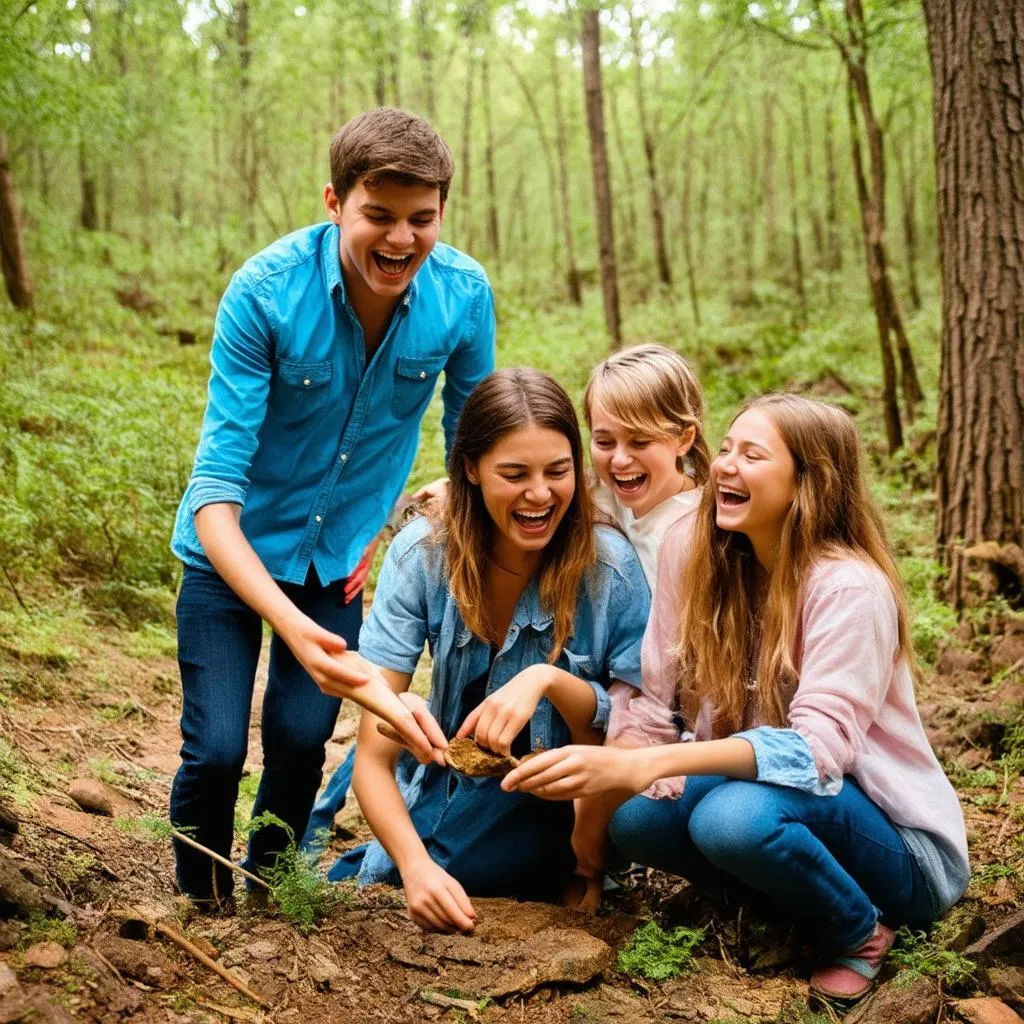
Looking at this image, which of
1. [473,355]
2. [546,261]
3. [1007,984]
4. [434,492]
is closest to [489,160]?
[546,261]

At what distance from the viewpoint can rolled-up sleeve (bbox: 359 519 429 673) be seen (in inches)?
113

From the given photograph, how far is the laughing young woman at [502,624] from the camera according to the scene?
2752mm

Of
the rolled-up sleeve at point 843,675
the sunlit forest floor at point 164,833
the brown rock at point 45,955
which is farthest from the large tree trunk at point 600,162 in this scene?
the brown rock at point 45,955

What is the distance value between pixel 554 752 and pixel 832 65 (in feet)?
67.3

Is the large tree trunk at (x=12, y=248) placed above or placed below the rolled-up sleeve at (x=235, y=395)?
above

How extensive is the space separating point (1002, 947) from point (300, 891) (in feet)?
5.80

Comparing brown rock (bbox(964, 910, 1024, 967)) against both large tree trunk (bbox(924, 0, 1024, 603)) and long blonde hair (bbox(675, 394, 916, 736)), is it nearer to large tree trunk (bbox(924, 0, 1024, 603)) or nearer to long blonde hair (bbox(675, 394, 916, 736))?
long blonde hair (bbox(675, 394, 916, 736))

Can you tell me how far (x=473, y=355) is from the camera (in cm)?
328

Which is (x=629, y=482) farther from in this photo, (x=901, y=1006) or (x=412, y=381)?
(x=901, y=1006)

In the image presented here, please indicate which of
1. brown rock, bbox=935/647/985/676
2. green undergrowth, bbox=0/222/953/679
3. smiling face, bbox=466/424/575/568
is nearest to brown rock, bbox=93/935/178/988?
smiling face, bbox=466/424/575/568

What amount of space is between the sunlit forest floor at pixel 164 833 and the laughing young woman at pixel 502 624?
24 centimetres

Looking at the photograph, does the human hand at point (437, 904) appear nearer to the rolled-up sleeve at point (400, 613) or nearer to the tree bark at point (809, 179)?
the rolled-up sleeve at point (400, 613)

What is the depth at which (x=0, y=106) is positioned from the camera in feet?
31.9

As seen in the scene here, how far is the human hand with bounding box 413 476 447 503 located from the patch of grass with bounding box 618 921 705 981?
135cm
